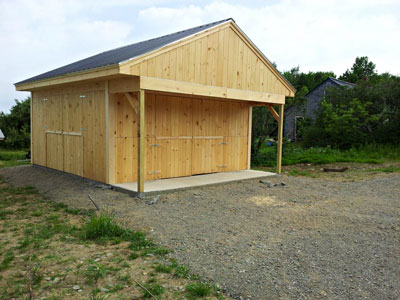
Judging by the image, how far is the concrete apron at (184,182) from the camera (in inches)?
274

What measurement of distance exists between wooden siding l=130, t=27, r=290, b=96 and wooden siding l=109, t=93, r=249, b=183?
1.00 m

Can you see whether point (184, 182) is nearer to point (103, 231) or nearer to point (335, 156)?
point (103, 231)

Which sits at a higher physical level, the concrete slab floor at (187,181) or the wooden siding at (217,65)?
the wooden siding at (217,65)

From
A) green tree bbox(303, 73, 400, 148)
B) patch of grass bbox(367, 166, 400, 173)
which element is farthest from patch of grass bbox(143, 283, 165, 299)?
green tree bbox(303, 73, 400, 148)

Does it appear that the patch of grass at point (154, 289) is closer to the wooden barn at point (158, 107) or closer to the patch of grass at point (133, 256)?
the patch of grass at point (133, 256)

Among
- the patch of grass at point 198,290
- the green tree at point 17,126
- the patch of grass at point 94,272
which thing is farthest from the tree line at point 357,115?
the green tree at point 17,126

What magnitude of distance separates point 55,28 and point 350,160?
11430 mm

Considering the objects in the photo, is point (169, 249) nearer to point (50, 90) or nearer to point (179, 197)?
point (179, 197)

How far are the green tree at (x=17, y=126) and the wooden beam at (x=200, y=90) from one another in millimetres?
13622

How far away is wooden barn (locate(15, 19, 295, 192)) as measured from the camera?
6.89m

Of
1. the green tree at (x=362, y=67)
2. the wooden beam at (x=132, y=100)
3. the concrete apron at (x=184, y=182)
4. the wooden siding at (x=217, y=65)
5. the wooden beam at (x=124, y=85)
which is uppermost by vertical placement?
the green tree at (x=362, y=67)

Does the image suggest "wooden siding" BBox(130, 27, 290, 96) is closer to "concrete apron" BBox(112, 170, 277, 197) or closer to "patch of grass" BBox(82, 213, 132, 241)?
"concrete apron" BBox(112, 170, 277, 197)

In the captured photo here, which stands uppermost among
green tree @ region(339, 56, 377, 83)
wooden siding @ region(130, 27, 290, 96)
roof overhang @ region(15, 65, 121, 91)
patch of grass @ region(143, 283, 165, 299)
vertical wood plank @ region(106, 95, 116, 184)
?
green tree @ region(339, 56, 377, 83)

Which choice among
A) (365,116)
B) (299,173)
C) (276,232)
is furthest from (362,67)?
(276,232)
